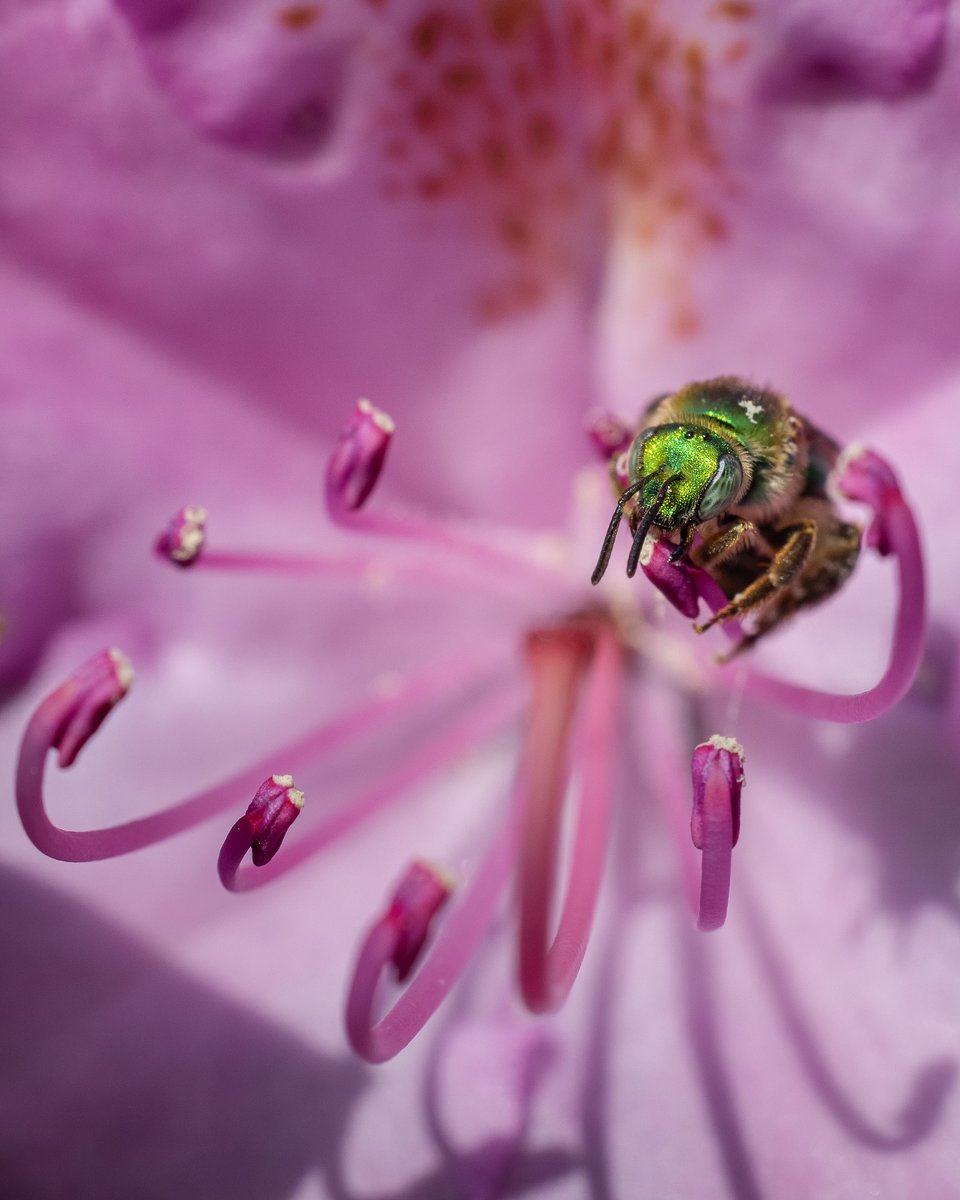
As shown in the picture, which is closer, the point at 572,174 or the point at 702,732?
the point at 572,174

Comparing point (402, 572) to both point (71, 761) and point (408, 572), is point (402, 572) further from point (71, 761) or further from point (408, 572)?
point (71, 761)

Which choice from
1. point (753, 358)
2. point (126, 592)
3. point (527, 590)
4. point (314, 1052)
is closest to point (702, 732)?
point (527, 590)

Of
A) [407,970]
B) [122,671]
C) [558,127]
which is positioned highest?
[558,127]

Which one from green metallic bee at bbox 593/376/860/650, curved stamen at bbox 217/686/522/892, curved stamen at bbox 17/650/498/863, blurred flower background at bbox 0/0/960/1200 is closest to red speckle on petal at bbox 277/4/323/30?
blurred flower background at bbox 0/0/960/1200

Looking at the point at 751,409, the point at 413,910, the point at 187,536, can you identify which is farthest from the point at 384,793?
the point at 751,409

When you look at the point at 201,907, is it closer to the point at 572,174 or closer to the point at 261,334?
the point at 261,334

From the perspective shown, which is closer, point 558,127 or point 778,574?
point 778,574

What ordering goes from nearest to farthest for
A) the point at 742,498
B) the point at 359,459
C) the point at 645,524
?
1. the point at 645,524
2. the point at 742,498
3. the point at 359,459

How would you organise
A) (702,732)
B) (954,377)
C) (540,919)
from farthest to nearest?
(702,732) → (954,377) → (540,919)
